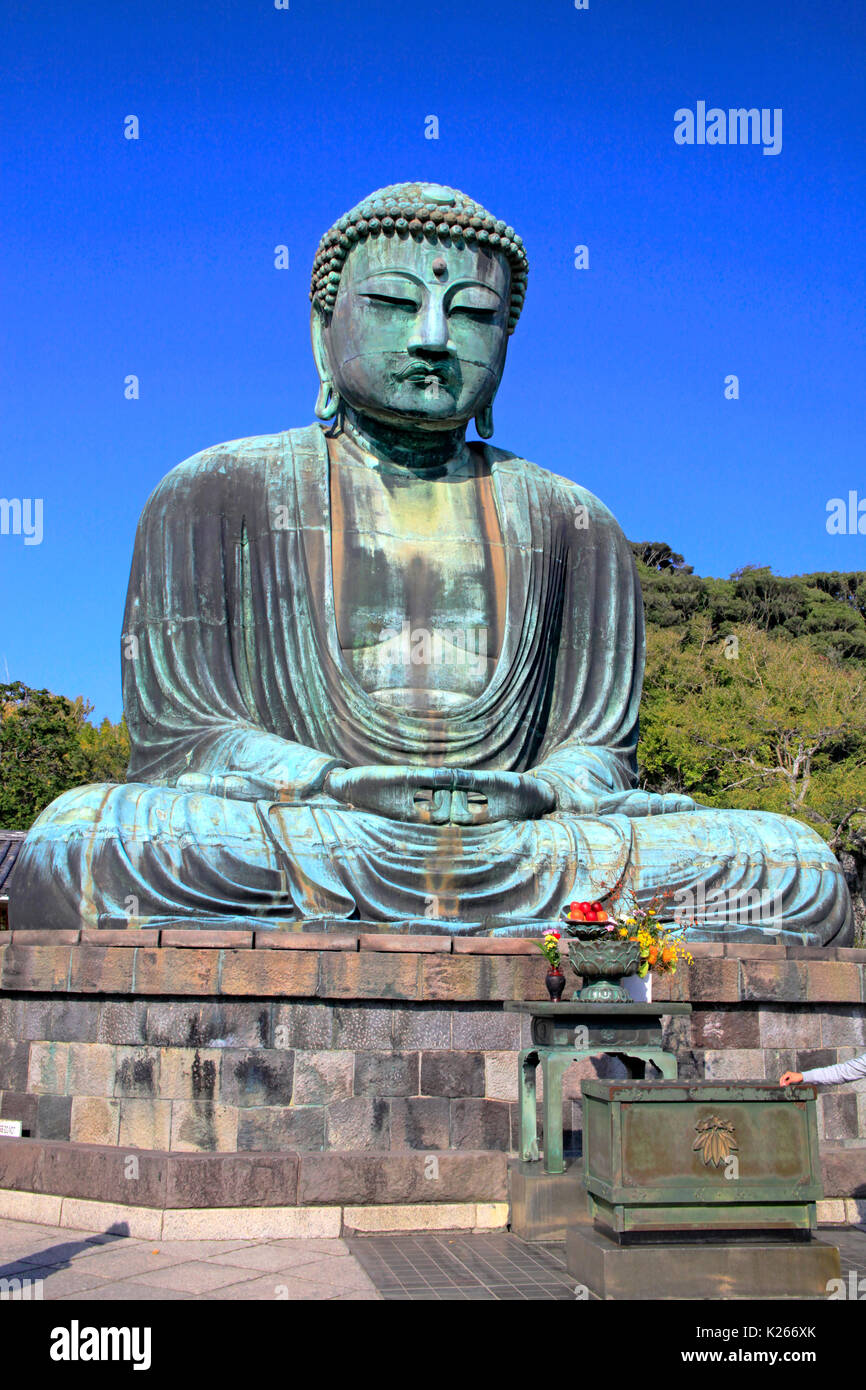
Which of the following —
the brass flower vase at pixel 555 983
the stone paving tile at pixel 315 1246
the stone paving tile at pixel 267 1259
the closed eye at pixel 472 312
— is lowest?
the stone paving tile at pixel 315 1246

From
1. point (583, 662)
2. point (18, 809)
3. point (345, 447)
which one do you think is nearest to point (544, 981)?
point (583, 662)

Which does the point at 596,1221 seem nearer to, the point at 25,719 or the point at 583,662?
the point at 583,662

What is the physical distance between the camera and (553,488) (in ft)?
30.1

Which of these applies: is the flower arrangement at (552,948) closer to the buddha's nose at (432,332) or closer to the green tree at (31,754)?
the buddha's nose at (432,332)

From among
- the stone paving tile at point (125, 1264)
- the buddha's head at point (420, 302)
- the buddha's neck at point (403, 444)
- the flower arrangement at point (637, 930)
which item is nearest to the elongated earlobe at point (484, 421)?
the buddha's neck at point (403, 444)

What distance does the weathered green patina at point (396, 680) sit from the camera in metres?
6.90

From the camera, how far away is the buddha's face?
8.46m

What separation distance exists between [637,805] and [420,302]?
3.55 m

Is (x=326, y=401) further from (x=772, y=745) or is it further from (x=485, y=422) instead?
(x=772, y=745)

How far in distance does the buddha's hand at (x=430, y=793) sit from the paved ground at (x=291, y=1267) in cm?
244

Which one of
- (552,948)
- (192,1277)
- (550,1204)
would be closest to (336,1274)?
(192,1277)

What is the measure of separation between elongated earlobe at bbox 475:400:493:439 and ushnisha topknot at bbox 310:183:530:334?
3.42 feet

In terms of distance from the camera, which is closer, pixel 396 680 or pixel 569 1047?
pixel 569 1047

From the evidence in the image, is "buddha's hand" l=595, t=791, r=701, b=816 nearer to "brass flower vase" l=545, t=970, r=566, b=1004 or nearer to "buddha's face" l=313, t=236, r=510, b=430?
"brass flower vase" l=545, t=970, r=566, b=1004
